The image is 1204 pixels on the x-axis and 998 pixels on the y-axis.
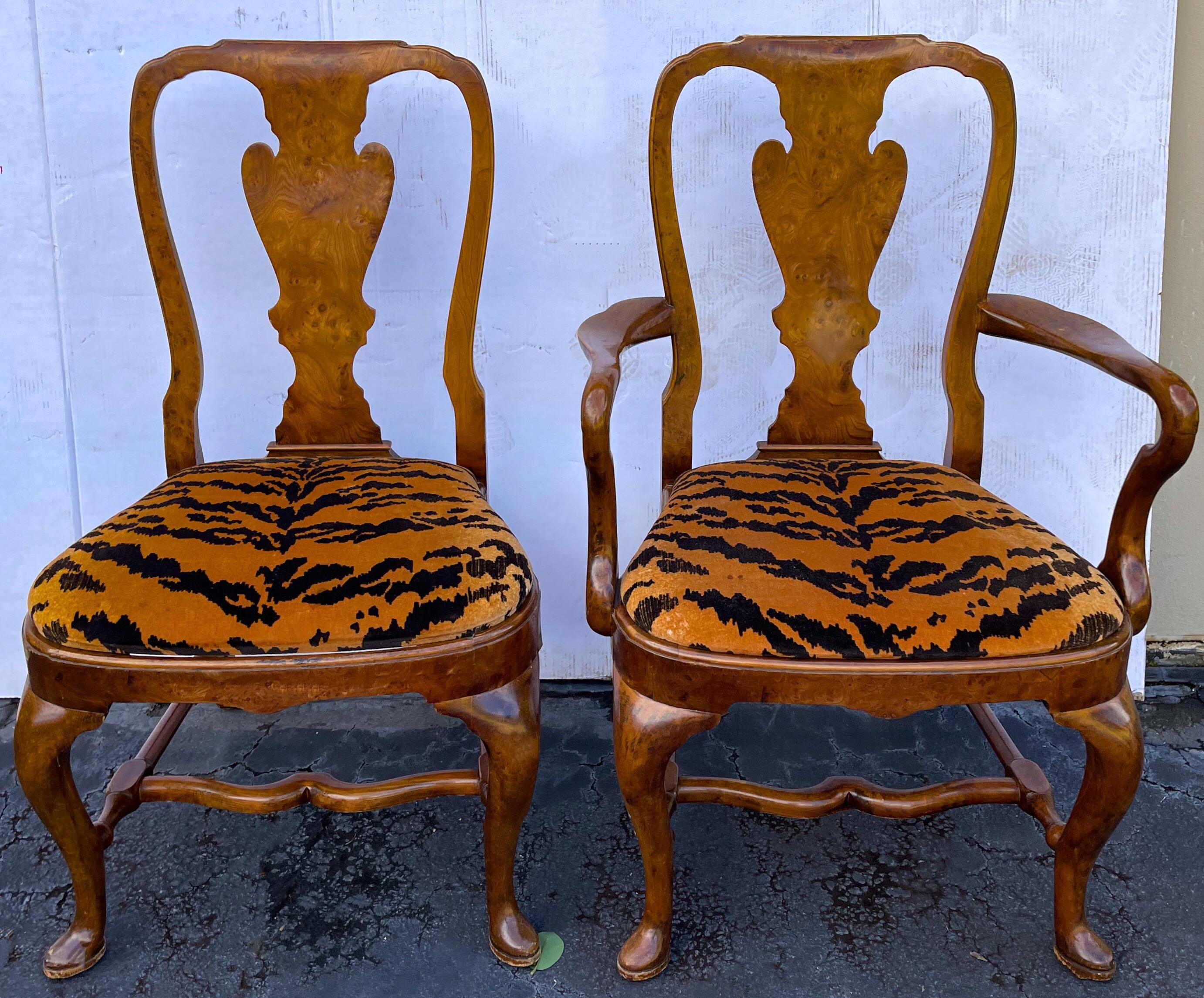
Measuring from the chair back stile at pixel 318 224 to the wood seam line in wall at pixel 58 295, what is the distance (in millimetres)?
409

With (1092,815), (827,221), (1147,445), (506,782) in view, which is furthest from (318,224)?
(1092,815)

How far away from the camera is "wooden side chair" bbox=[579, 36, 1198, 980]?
1.12 m

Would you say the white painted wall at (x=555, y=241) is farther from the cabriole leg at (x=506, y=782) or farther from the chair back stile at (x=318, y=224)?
the cabriole leg at (x=506, y=782)

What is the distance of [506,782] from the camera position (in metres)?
1.27

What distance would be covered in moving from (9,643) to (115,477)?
439mm

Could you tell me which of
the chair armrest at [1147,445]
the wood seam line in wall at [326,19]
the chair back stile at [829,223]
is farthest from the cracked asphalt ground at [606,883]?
the wood seam line in wall at [326,19]

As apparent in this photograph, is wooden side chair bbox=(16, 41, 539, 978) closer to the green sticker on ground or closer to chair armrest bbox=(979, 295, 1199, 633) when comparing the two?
the green sticker on ground

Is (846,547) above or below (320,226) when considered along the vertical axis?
below

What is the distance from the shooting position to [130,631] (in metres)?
1.14

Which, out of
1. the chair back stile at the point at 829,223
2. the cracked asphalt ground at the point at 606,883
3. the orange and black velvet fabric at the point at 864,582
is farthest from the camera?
the chair back stile at the point at 829,223

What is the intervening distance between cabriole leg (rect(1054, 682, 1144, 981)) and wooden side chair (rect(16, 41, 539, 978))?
0.68 meters

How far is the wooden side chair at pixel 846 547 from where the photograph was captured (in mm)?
1122

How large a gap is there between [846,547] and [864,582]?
8 centimetres

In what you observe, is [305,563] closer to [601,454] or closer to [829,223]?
[601,454]
